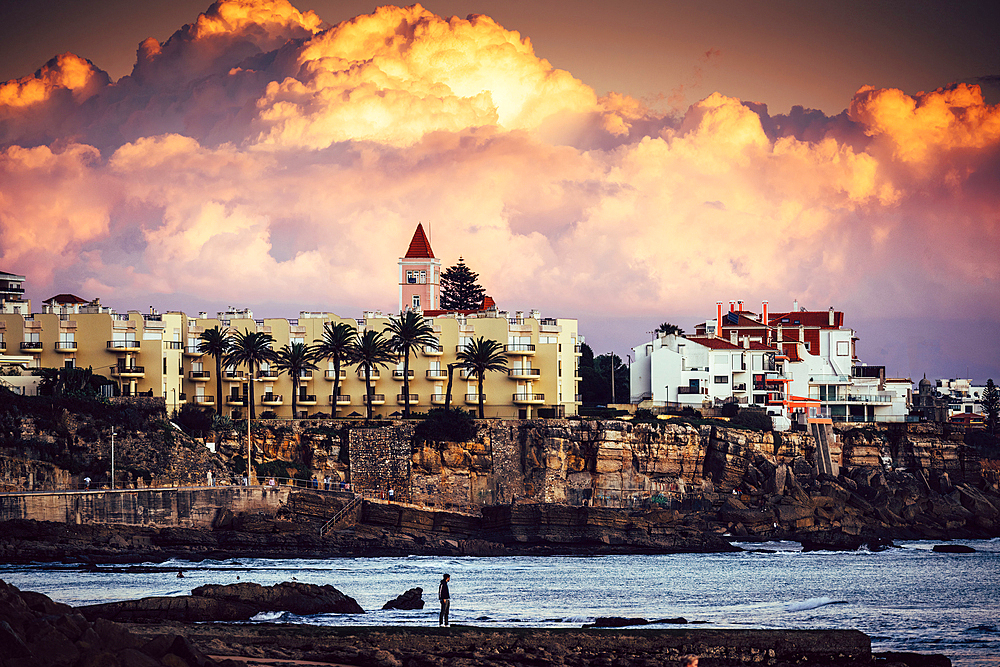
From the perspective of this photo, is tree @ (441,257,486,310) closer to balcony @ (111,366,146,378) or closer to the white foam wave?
balcony @ (111,366,146,378)

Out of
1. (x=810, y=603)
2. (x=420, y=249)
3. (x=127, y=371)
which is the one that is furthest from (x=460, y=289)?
(x=810, y=603)

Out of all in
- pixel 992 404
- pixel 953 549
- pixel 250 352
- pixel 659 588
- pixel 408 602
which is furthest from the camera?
pixel 992 404

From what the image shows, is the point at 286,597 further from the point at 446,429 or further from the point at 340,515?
the point at 446,429

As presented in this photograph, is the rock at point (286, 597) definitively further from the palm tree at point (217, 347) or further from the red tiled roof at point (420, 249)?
the red tiled roof at point (420, 249)

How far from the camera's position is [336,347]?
85750 mm

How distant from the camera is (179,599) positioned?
35438 millimetres

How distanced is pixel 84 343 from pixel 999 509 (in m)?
70.2

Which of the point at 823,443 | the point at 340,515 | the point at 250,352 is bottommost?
the point at 340,515

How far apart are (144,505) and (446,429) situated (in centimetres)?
2572

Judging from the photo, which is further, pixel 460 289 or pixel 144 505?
pixel 460 289

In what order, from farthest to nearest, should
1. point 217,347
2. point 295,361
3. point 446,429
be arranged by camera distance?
point 295,361 < point 217,347 < point 446,429

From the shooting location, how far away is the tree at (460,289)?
12638 centimetres

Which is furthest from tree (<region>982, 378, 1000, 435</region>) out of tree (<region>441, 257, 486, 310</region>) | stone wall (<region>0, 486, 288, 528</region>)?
stone wall (<region>0, 486, 288, 528</region>)

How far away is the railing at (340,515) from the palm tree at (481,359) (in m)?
18.0
